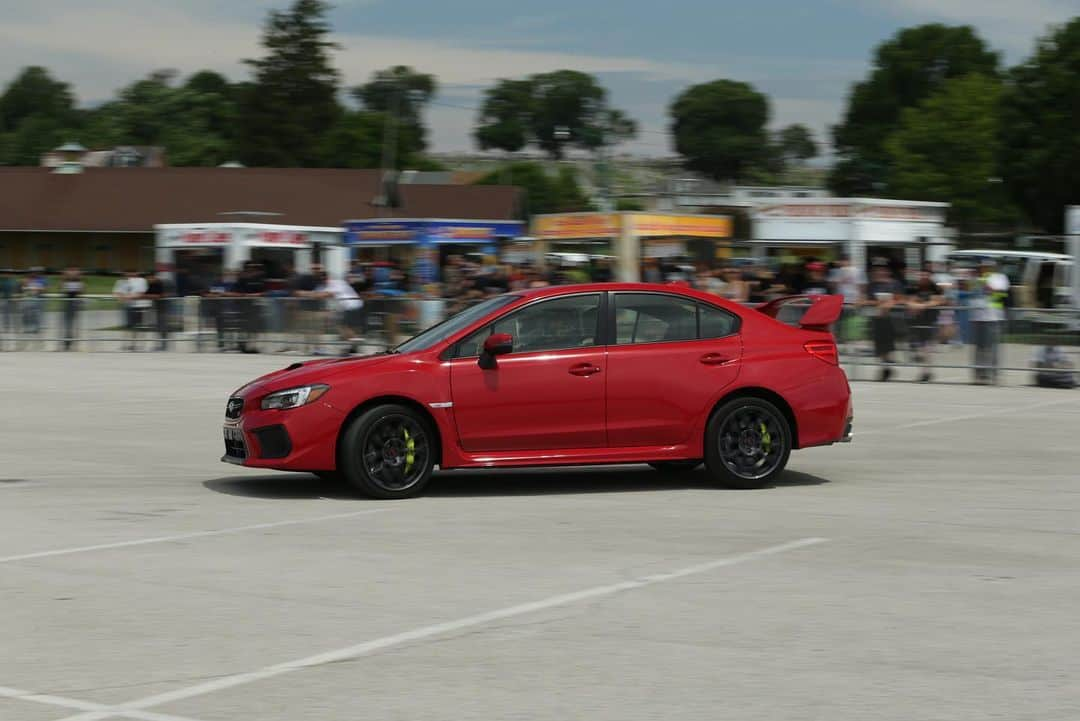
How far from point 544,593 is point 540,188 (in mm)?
146163

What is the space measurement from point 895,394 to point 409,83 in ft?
576

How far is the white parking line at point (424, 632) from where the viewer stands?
5.70 m

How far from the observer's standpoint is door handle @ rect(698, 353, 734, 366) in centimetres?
1145

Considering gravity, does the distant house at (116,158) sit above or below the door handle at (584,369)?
above

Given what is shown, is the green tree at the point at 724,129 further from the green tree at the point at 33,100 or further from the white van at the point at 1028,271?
the white van at the point at 1028,271

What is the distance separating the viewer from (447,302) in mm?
27766

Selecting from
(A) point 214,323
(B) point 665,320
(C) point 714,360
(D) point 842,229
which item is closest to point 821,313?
(C) point 714,360

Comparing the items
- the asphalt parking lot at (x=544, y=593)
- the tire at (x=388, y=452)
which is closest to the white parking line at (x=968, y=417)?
the asphalt parking lot at (x=544, y=593)

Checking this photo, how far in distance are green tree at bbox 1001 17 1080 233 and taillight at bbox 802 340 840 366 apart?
54.4 m

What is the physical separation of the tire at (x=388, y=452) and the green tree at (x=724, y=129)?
182 m

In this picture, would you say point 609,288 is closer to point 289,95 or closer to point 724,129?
point 289,95

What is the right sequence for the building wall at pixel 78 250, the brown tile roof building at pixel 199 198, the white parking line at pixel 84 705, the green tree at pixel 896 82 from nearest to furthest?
the white parking line at pixel 84 705, the brown tile roof building at pixel 199 198, the building wall at pixel 78 250, the green tree at pixel 896 82

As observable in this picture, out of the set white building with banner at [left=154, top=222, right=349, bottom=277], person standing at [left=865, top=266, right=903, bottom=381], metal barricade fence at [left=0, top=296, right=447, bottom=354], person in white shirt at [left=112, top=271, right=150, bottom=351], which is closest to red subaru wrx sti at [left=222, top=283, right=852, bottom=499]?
person standing at [left=865, top=266, right=903, bottom=381]

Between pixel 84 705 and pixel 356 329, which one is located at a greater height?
pixel 356 329
